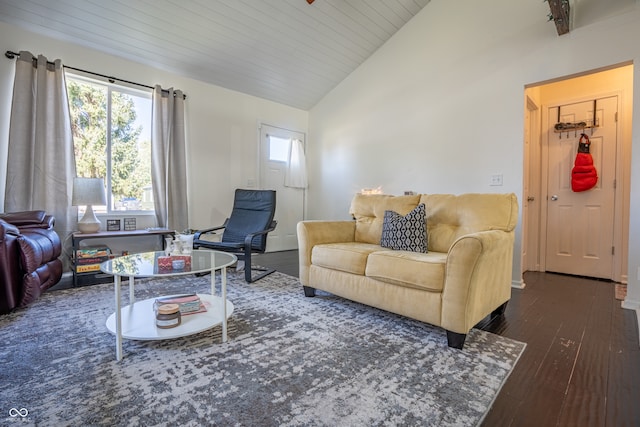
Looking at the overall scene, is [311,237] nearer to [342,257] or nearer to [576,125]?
[342,257]

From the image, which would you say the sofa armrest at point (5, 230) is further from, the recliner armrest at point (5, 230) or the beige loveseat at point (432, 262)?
the beige loveseat at point (432, 262)

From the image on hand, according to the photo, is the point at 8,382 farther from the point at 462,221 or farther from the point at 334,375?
the point at 462,221

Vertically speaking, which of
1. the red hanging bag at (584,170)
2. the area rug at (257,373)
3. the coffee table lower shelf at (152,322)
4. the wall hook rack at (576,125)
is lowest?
the area rug at (257,373)

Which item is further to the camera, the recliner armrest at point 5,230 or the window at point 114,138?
the window at point 114,138

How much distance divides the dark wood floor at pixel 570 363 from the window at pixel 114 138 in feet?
12.6

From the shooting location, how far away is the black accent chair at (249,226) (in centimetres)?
321

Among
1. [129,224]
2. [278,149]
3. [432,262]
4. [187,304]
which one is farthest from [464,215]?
[129,224]

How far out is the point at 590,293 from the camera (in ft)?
9.41

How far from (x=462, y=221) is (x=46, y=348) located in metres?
2.71

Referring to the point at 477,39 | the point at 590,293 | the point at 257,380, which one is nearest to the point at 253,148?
the point at 477,39

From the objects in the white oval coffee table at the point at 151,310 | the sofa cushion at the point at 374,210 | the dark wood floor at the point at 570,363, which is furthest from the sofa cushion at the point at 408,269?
the white oval coffee table at the point at 151,310

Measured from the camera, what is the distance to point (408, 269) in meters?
1.92

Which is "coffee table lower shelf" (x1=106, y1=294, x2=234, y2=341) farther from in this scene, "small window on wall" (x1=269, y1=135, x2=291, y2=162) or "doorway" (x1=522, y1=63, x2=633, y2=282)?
"small window on wall" (x1=269, y1=135, x2=291, y2=162)

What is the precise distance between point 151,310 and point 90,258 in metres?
1.49
